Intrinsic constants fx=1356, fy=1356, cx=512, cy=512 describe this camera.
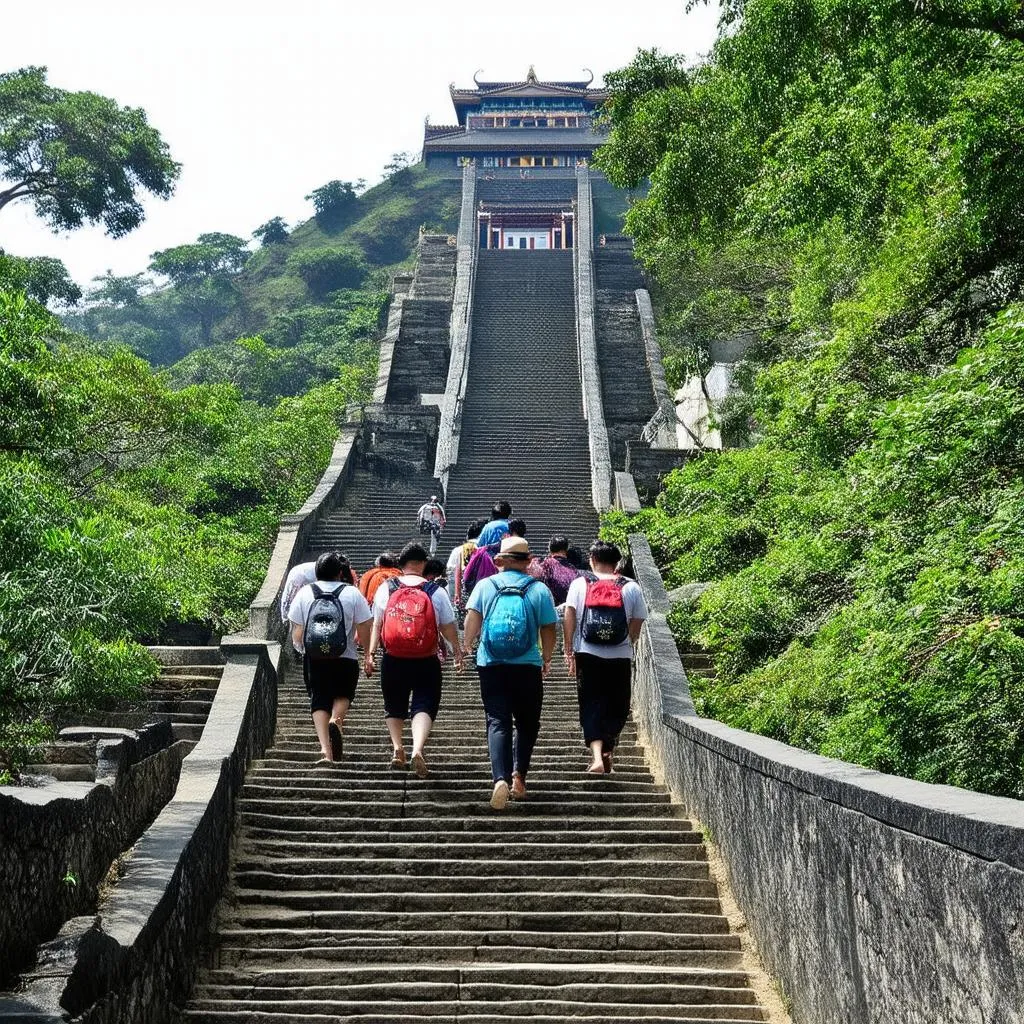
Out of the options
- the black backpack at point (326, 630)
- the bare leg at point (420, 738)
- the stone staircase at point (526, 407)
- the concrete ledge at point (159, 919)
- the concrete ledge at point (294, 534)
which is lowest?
the concrete ledge at point (159, 919)

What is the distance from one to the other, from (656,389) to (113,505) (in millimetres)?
13829

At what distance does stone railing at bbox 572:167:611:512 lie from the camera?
20.3 m

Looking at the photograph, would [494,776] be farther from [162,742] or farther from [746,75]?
[746,75]

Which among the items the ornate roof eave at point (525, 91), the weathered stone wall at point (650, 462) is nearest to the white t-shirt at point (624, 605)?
the weathered stone wall at point (650, 462)

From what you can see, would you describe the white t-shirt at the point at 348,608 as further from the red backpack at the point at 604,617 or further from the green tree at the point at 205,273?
the green tree at the point at 205,273

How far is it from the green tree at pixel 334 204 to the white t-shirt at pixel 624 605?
65188mm

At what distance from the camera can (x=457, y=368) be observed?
2783 centimetres

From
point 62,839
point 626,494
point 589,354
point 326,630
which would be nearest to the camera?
point 62,839

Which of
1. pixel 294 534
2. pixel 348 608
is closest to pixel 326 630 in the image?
pixel 348 608

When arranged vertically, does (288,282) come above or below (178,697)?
above

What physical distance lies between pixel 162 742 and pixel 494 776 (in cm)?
263

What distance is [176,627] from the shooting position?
55.6 feet

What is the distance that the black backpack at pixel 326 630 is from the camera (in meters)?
7.88

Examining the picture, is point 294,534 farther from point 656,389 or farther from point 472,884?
point 656,389
